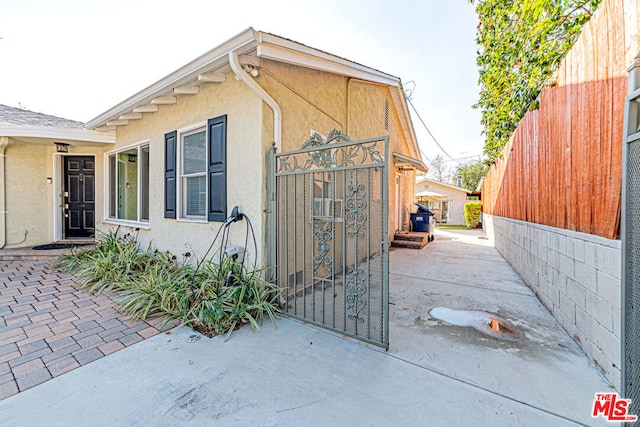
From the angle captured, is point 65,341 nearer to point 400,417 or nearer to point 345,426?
point 345,426

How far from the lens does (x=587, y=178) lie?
102 inches

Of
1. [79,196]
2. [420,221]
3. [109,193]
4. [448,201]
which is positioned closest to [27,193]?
[79,196]

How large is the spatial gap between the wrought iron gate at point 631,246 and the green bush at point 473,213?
17.8m

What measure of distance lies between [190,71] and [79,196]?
601 cm

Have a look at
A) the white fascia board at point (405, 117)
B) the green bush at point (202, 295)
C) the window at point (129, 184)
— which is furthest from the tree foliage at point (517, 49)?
the window at point (129, 184)

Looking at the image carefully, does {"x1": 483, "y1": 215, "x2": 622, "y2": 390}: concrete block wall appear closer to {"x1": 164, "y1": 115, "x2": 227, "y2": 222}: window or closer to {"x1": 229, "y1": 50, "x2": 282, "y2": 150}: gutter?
{"x1": 229, "y1": 50, "x2": 282, "y2": 150}: gutter

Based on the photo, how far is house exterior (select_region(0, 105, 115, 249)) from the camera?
6301 mm

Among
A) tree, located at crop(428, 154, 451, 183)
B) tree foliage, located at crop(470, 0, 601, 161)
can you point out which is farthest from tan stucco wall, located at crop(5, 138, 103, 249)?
tree, located at crop(428, 154, 451, 183)

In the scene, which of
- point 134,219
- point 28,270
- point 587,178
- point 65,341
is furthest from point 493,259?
point 28,270

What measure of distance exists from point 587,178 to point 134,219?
781 cm

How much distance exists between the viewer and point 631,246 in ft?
5.41

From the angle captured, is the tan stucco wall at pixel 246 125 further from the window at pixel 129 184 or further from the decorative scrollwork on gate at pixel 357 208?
the decorative scrollwork on gate at pixel 357 208

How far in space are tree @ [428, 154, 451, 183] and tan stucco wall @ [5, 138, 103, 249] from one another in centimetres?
3739

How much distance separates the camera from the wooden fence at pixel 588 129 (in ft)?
7.00
